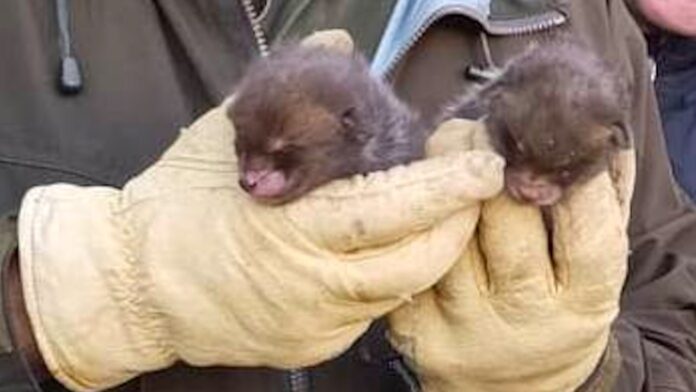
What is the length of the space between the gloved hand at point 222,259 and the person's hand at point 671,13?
144 centimetres

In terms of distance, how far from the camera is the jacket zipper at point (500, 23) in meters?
1.97

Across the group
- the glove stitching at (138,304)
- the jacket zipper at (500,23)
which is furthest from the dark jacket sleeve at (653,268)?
the glove stitching at (138,304)

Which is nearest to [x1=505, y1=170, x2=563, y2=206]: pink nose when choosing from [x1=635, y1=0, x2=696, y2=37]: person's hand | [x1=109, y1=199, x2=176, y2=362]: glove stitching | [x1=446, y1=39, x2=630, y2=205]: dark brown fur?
[x1=446, y1=39, x2=630, y2=205]: dark brown fur

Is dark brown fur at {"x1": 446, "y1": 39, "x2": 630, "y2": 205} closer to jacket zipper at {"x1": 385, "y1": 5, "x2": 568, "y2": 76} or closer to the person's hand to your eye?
jacket zipper at {"x1": 385, "y1": 5, "x2": 568, "y2": 76}

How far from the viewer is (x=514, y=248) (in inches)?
68.7

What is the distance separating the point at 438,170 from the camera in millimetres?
1705

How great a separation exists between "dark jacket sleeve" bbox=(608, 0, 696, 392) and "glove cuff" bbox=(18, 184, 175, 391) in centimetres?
57

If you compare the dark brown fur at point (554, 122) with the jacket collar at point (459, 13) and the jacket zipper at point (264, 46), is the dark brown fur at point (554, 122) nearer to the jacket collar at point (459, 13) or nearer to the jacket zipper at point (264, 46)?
the jacket collar at point (459, 13)

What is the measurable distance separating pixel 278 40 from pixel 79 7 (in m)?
0.22

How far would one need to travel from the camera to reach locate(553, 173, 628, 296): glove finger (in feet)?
5.78

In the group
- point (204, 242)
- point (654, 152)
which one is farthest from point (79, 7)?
point (654, 152)

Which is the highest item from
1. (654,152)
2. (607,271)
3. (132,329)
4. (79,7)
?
(79,7)

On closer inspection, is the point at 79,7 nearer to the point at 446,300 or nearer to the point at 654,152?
the point at 446,300

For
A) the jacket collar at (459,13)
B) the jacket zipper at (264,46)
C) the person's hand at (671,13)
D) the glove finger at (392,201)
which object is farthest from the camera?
the person's hand at (671,13)
